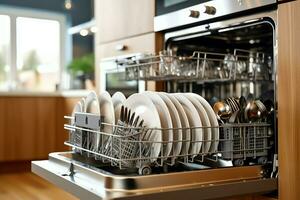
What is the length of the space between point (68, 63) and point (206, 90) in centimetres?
267

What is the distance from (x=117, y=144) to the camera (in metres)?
0.92

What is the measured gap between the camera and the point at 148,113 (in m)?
1.01

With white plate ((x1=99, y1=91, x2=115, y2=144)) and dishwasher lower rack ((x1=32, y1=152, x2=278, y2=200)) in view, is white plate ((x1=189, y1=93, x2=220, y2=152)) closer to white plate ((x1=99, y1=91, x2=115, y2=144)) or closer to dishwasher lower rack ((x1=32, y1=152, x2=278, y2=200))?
dishwasher lower rack ((x1=32, y1=152, x2=278, y2=200))

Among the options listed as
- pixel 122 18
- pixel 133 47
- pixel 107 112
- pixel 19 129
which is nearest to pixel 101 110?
pixel 107 112

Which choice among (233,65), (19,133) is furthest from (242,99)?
(19,133)

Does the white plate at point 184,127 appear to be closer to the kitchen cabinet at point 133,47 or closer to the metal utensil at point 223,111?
the metal utensil at point 223,111

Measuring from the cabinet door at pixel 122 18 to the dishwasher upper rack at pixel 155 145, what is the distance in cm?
74

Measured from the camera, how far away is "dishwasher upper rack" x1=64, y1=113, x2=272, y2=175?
0.87m

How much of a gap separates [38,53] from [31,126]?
904 mm

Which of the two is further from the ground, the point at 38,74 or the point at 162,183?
the point at 38,74

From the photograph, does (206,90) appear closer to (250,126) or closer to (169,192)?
(250,126)

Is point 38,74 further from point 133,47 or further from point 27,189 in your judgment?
point 133,47

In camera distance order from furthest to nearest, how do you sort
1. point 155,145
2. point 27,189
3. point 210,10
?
point 27,189
point 210,10
point 155,145

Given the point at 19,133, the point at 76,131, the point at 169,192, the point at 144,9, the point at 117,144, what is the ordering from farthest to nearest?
1. the point at 19,133
2. the point at 144,9
3. the point at 76,131
4. the point at 117,144
5. the point at 169,192
